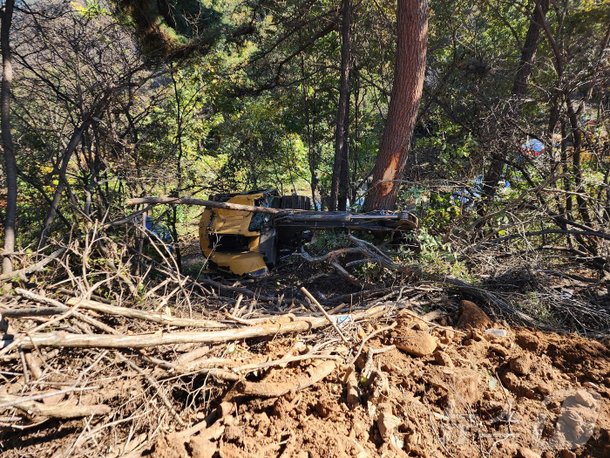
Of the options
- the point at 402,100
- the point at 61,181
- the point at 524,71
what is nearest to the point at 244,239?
the point at 61,181

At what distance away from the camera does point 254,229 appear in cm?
641

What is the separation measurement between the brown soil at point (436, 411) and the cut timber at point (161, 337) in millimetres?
201

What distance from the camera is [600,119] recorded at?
5137 mm

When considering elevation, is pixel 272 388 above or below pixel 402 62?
below

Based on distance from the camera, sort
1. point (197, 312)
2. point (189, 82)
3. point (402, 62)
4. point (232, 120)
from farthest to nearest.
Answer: point (232, 120) < point (189, 82) < point (402, 62) < point (197, 312)

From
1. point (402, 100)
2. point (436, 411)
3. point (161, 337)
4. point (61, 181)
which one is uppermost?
point (402, 100)

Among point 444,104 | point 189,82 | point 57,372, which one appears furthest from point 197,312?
point 444,104

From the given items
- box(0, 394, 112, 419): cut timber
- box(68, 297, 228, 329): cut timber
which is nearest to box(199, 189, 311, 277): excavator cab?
box(68, 297, 228, 329): cut timber

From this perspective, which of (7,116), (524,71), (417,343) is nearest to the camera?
(417,343)

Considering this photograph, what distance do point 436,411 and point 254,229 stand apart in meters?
4.44

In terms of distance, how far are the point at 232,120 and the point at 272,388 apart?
921 centimetres

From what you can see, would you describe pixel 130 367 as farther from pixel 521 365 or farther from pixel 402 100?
pixel 402 100

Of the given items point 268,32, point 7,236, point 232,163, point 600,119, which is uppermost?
point 268,32

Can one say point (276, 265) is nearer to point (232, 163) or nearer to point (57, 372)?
point (57, 372)
